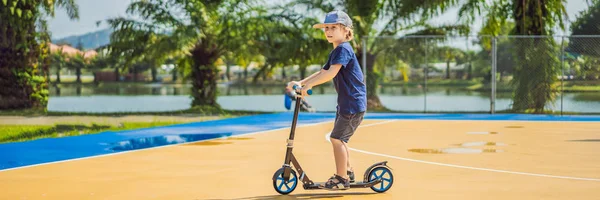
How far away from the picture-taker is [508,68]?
2644 cm

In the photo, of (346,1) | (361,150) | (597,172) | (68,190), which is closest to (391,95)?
(346,1)

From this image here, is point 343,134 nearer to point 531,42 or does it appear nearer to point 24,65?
point 531,42

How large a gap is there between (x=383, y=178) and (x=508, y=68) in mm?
18011

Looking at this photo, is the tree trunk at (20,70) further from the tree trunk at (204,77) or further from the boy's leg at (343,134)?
the boy's leg at (343,134)

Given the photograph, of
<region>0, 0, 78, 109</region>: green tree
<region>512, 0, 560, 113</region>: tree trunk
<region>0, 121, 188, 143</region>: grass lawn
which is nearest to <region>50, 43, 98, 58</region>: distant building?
<region>0, 0, 78, 109</region>: green tree

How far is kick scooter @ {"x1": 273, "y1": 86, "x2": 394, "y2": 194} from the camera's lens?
29.0 feet

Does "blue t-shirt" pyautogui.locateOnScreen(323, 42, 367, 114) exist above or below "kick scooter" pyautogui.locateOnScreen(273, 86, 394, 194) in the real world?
above

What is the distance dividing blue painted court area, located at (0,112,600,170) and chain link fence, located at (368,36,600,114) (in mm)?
1242

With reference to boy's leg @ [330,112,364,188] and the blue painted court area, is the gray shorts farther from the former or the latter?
the blue painted court area

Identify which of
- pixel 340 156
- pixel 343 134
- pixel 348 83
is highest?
pixel 348 83

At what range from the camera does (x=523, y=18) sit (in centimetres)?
2508

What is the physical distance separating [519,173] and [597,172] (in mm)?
971

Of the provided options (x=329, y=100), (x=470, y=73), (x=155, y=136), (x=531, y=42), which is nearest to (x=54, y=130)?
(x=155, y=136)

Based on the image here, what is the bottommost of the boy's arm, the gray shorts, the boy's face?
the gray shorts
